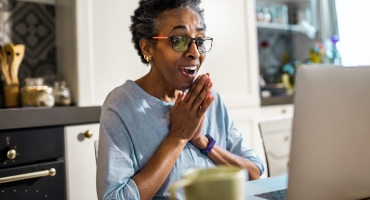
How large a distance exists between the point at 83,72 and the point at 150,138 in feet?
2.63

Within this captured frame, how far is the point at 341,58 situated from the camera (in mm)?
3309

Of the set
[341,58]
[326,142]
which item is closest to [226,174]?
[326,142]

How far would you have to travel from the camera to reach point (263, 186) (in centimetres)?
98

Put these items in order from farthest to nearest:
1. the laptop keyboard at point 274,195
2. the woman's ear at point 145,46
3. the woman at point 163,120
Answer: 1. the woman's ear at point 145,46
2. the woman at point 163,120
3. the laptop keyboard at point 274,195

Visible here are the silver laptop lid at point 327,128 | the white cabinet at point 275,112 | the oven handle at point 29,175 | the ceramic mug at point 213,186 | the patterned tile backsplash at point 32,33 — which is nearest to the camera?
the ceramic mug at point 213,186

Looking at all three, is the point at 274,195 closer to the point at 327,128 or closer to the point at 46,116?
the point at 327,128

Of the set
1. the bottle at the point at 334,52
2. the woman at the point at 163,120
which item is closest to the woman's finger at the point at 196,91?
the woman at the point at 163,120

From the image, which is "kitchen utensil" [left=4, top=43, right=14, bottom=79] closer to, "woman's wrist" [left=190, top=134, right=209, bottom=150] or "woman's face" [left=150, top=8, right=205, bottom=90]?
"woman's face" [left=150, top=8, right=205, bottom=90]

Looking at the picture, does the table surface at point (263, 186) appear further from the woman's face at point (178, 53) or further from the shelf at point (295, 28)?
the shelf at point (295, 28)

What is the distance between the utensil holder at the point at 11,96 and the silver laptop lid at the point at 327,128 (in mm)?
1514

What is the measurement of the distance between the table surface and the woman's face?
369 millimetres

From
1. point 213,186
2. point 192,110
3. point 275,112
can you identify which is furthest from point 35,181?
point 275,112

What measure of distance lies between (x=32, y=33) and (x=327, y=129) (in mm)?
1842

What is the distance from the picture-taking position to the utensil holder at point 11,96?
178 cm
